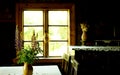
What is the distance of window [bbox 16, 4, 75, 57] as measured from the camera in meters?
7.70

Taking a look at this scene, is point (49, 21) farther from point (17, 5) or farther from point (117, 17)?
point (117, 17)

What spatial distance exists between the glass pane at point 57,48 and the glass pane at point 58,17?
1.82 feet

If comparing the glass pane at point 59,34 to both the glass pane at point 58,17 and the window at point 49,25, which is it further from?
the glass pane at point 58,17

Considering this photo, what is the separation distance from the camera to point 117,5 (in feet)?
25.4

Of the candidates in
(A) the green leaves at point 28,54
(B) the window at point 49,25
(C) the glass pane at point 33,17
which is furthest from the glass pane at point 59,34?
(A) the green leaves at point 28,54

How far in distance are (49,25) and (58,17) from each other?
321 millimetres

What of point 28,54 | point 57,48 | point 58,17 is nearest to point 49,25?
point 58,17

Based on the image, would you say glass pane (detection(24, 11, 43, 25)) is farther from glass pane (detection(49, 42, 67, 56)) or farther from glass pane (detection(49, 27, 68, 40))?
glass pane (detection(49, 42, 67, 56))

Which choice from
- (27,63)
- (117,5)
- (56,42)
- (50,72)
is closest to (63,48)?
(56,42)

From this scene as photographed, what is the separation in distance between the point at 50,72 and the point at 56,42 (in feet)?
12.3

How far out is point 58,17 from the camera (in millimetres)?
7949

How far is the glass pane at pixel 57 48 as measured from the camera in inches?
314

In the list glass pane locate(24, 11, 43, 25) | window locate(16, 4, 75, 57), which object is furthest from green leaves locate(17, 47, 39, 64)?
glass pane locate(24, 11, 43, 25)

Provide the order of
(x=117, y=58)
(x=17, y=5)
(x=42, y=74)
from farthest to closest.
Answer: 1. (x=17, y=5)
2. (x=117, y=58)
3. (x=42, y=74)
